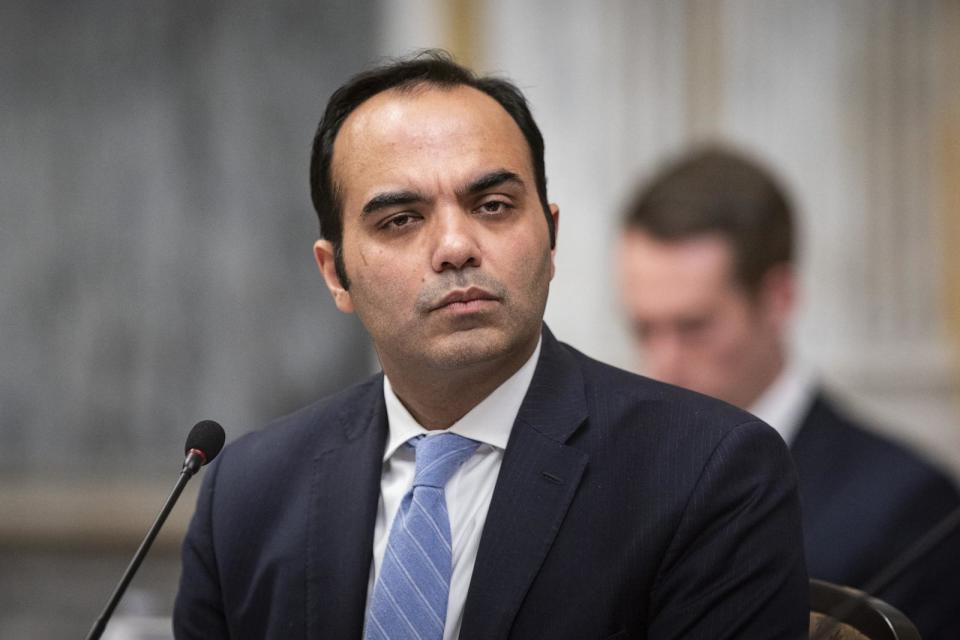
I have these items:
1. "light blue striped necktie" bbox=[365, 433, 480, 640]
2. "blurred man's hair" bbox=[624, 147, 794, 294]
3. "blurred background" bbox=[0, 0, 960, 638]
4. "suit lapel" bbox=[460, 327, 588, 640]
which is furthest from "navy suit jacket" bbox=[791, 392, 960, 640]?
"blurred background" bbox=[0, 0, 960, 638]

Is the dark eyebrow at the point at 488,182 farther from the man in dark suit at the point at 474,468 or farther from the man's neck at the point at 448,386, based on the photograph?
the man's neck at the point at 448,386

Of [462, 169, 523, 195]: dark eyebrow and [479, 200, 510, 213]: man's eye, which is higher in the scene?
[462, 169, 523, 195]: dark eyebrow

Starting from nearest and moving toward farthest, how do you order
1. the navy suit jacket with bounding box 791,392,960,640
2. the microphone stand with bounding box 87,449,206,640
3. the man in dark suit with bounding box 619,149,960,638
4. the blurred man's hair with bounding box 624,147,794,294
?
the microphone stand with bounding box 87,449,206,640, the navy suit jacket with bounding box 791,392,960,640, the man in dark suit with bounding box 619,149,960,638, the blurred man's hair with bounding box 624,147,794,294

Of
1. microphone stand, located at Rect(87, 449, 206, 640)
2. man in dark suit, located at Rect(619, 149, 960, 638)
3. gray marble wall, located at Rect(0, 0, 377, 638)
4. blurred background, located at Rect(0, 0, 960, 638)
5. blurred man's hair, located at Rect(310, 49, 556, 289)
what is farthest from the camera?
gray marble wall, located at Rect(0, 0, 377, 638)

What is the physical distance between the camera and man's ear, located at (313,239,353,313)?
204 cm

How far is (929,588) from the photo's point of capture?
8.43 ft

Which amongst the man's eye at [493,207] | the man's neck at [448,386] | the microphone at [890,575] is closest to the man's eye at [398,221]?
the man's eye at [493,207]

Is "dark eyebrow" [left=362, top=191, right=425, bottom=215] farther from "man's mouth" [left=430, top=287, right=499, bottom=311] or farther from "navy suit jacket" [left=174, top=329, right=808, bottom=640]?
"navy suit jacket" [left=174, top=329, right=808, bottom=640]

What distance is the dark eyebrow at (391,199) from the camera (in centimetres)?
183

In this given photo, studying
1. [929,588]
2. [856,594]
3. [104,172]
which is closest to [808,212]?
[929,588]

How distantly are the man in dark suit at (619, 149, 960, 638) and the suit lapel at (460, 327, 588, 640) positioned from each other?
3.54 ft

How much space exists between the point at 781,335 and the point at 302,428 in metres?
1.52

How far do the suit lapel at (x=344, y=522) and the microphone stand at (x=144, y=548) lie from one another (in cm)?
26

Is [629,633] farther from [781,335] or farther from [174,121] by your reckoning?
[174,121]
